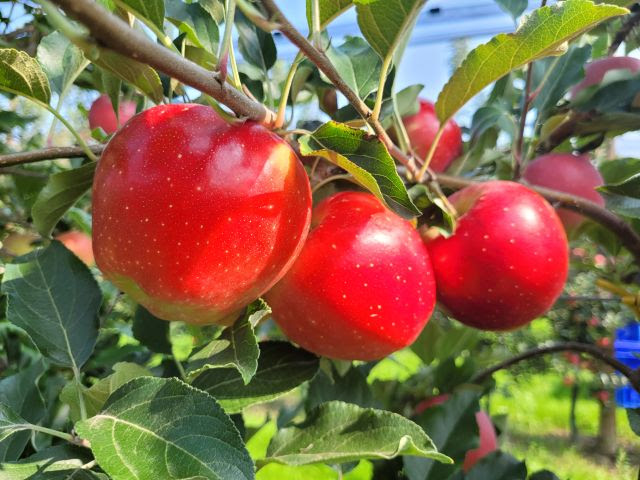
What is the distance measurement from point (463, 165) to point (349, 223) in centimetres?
36

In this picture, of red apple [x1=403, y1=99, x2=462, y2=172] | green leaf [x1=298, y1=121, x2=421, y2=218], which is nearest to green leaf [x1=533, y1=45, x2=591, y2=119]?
red apple [x1=403, y1=99, x2=462, y2=172]

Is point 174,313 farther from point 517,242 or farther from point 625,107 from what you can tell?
point 625,107

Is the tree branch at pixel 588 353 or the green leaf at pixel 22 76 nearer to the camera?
the green leaf at pixel 22 76

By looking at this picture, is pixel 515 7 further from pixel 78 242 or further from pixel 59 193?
pixel 78 242

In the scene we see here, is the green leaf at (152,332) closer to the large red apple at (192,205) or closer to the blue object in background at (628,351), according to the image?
the large red apple at (192,205)

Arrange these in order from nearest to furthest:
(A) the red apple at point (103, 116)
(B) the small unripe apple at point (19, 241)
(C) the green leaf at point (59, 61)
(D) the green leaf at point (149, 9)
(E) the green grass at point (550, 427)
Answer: (D) the green leaf at point (149, 9) → (C) the green leaf at point (59, 61) → (A) the red apple at point (103, 116) → (B) the small unripe apple at point (19, 241) → (E) the green grass at point (550, 427)

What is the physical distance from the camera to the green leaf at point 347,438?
0.39 m

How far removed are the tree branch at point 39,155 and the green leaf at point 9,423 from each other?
180 mm

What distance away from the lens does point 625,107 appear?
0.75 metres

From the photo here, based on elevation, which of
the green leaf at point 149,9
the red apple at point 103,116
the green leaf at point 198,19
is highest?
the green leaf at point 149,9

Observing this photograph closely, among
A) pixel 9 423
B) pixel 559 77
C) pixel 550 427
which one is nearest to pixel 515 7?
pixel 559 77

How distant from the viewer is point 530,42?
44 cm

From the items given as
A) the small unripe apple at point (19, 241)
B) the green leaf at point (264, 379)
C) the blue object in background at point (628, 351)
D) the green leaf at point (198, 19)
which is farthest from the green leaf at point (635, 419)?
the small unripe apple at point (19, 241)

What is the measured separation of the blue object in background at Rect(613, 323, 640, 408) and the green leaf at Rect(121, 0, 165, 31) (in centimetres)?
53
